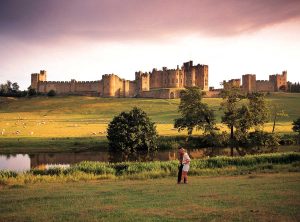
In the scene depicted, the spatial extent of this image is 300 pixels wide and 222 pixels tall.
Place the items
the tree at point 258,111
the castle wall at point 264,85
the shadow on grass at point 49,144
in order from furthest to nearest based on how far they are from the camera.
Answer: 1. the castle wall at point 264,85
2. the tree at point 258,111
3. the shadow on grass at point 49,144

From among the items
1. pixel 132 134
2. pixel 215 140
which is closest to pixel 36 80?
pixel 215 140

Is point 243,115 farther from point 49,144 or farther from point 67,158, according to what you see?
point 49,144

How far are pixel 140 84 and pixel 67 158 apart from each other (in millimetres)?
108953

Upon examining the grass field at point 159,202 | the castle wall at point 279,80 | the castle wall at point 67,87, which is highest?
the castle wall at point 279,80

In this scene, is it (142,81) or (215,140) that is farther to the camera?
(142,81)

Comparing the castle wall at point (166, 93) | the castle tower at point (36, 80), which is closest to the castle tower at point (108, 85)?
the castle wall at point (166, 93)

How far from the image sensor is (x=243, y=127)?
47.4m

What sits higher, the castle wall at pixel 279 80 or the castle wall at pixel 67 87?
the castle wall at pixel 279 80

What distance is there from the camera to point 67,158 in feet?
127

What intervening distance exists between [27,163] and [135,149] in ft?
39.6

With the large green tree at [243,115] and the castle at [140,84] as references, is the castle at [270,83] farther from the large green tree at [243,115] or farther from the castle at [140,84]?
the large green tree at [243,115]

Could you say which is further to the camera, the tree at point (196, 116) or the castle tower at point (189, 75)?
the castle tower at point (189, 75)

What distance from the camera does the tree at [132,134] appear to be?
139 ft

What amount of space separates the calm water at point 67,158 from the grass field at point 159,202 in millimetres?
17498
